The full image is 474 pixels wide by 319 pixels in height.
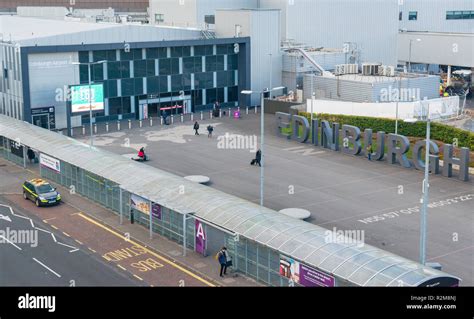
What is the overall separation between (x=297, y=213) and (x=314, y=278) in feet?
37.6

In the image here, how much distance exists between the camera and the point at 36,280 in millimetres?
32250

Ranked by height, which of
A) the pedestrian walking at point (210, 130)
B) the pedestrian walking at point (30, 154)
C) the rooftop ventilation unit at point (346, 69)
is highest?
the rooftop ventilation unit at point (346, 69)

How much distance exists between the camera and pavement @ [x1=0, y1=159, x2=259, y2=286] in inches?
1273

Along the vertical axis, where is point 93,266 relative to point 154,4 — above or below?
below

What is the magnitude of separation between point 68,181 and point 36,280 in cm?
1646

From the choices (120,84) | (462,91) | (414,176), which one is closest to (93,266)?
(414,176)

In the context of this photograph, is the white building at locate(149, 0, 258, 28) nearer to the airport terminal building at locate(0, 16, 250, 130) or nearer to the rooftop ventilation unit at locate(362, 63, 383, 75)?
the airport terminal building at locate(0, 16, 250, 130)

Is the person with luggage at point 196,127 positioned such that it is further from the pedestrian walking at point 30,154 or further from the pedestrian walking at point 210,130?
the pedestrian walking at point 30,154

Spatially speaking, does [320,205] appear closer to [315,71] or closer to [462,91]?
[315,71]

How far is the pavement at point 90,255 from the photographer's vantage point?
Answer: 3234cm

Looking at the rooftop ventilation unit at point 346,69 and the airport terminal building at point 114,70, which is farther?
the rooftop ventilation unit at point 346,69

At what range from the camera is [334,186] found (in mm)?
48500

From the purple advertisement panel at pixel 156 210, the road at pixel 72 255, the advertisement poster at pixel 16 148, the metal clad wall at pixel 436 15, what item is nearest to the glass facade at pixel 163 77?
the advertisement poster at pixel 16 148

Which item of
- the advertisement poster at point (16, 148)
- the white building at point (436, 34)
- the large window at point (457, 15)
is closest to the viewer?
the advertisement poster at point (16, 148)
